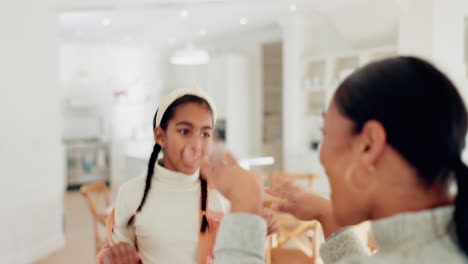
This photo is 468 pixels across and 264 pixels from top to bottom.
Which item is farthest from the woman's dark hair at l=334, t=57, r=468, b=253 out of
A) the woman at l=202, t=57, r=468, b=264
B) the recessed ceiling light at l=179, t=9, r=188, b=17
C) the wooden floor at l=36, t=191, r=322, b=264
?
the recessed ceiling light at l=179, t=9, r=188, b=17

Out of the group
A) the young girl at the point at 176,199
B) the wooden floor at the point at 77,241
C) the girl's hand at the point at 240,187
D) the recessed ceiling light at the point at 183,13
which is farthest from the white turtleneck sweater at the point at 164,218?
the recessed ceiling light at the point at 183,13

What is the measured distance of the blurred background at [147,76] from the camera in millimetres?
3217

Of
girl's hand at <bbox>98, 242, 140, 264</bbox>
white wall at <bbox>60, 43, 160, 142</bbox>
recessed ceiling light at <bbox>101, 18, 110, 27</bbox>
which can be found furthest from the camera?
white wall at <bbox>60, 43, 160, 142</bbox>

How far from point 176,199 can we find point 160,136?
173 mm

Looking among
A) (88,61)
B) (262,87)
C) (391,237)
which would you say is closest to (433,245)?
(391,237)

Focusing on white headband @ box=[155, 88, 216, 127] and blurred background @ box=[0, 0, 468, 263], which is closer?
white headband @ box=[155, 88, 216, 127]

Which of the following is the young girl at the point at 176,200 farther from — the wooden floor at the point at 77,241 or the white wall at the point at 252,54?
the white wall at the point at 252,54

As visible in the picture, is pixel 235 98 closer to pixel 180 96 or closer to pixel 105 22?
pixel 105 22

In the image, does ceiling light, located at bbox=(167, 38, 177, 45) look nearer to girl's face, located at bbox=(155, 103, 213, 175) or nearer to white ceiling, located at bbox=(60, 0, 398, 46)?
white ceiling, located at bbox=(60, 0, 398, 46)

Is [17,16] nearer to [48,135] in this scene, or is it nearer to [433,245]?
[48,135]

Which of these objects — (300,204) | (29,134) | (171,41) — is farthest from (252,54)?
(300,204)

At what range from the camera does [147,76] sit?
25.1ft

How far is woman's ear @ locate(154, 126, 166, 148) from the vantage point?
107cm

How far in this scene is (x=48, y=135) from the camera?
359cm
